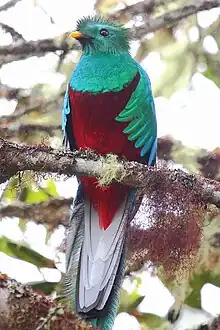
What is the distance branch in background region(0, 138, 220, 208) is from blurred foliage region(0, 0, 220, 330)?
1065 millimetres

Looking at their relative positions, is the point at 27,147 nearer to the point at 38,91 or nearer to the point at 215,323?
the point at 215,323

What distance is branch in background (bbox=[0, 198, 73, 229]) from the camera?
14.7 ft

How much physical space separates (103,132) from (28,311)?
1.73m

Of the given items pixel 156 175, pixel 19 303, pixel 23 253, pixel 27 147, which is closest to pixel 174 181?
pixel 156 175

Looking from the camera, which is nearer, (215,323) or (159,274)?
(215,323)

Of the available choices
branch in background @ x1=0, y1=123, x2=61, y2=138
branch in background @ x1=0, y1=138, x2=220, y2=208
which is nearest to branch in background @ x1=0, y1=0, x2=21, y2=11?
branch in background @ x1=0, y1=123, x2=61, y2=138

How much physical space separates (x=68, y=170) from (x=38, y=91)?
2.47 meters

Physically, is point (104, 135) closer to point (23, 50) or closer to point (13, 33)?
point (23, 50)

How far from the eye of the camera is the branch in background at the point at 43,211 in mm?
4473

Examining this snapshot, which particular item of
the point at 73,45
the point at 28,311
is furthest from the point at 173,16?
the point at 28,311

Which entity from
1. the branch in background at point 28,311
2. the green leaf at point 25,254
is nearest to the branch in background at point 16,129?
the green leaf at point 25,254

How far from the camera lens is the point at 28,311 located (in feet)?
6.97

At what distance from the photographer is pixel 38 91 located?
17.2 feet

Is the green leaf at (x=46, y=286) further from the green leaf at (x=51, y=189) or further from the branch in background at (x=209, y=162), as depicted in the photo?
the branch in background at (x=209, y=162)
